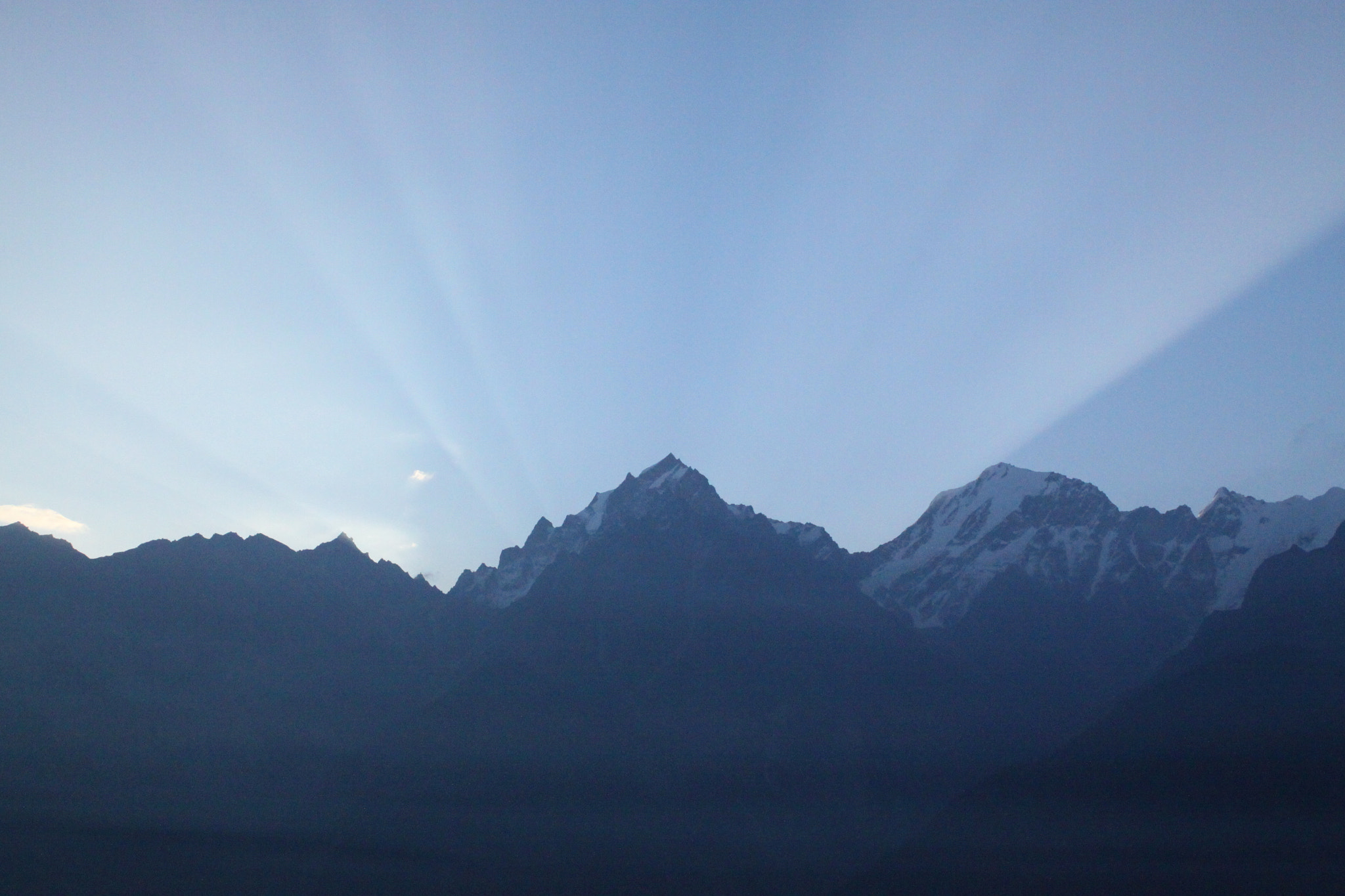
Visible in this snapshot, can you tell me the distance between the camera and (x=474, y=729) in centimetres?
15725

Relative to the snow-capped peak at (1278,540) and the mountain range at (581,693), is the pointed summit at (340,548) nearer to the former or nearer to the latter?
the mountain range at (581,693)

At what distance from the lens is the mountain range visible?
12975 cm

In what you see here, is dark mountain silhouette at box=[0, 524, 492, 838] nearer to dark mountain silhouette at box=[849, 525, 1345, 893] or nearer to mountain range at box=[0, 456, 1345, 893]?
mountain range at box=[0, 456, 1345, 893]

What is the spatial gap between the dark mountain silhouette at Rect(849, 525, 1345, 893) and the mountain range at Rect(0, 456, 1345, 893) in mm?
7766

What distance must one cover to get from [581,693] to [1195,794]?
9308 centimetres

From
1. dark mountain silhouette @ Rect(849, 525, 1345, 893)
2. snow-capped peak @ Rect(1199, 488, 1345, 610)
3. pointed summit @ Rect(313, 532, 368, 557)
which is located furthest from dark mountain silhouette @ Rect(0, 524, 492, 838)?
snow-capped peak @ Rect(1199, 488, 1345, 610)

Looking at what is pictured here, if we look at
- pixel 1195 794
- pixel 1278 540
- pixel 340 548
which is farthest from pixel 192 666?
pixel 1278 540

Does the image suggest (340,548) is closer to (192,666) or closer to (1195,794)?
(192,666)

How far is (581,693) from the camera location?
168000 mm

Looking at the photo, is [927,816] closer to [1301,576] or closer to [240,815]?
[1301,576]

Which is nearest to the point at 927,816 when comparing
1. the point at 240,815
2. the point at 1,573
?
the point at 240,815

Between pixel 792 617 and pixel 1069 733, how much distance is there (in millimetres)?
49291

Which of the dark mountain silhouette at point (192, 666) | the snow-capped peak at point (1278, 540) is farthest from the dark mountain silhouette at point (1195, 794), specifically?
the dark mountain silhouette at point (192, 666)

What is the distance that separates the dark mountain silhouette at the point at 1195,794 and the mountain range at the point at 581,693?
25.5 ft
